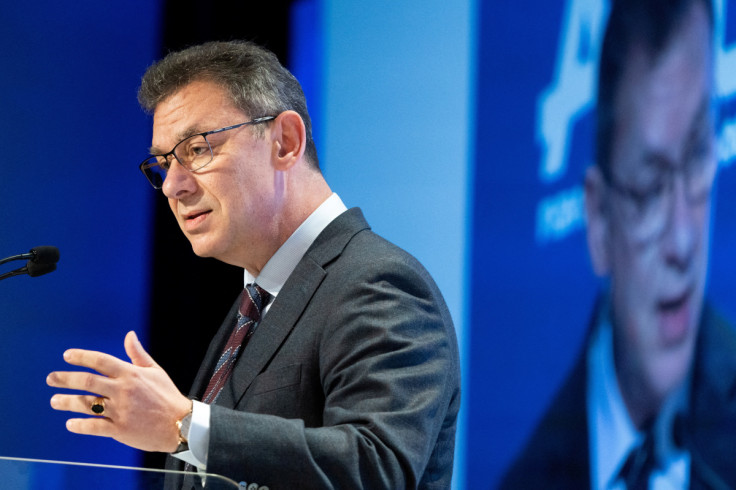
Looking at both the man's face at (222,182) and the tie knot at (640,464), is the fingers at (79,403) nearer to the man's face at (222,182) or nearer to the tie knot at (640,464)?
the man's face at (222,182)

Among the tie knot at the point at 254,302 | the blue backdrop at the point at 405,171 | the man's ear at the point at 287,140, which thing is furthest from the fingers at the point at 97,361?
the blue backdrop at the point at 405,171

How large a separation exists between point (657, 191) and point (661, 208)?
60 millimetres

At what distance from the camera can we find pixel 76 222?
136 inches

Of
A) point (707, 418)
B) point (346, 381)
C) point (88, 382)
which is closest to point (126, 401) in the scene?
point (88, 382)

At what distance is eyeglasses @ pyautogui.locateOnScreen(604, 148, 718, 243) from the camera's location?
8.77ft

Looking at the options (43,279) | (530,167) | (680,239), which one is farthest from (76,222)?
(680,239)

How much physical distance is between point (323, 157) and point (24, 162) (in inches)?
47.6

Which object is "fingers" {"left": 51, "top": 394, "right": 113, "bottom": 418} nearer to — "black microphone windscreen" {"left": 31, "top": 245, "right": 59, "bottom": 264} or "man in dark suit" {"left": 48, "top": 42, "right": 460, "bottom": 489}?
"man in dark suit" {"left": 48, "top": 42, "right": 460, "bottom": 489}

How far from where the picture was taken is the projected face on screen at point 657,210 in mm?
2686

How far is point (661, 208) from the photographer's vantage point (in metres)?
2.75

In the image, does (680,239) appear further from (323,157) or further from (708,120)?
(323,157)

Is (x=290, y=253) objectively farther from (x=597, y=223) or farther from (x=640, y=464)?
(x=640, y=464)

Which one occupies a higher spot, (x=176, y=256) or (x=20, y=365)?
(x=176, y=256)

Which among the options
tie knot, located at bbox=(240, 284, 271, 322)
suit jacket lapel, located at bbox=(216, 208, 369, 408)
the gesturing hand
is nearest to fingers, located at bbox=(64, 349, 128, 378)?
the gesturing hand
